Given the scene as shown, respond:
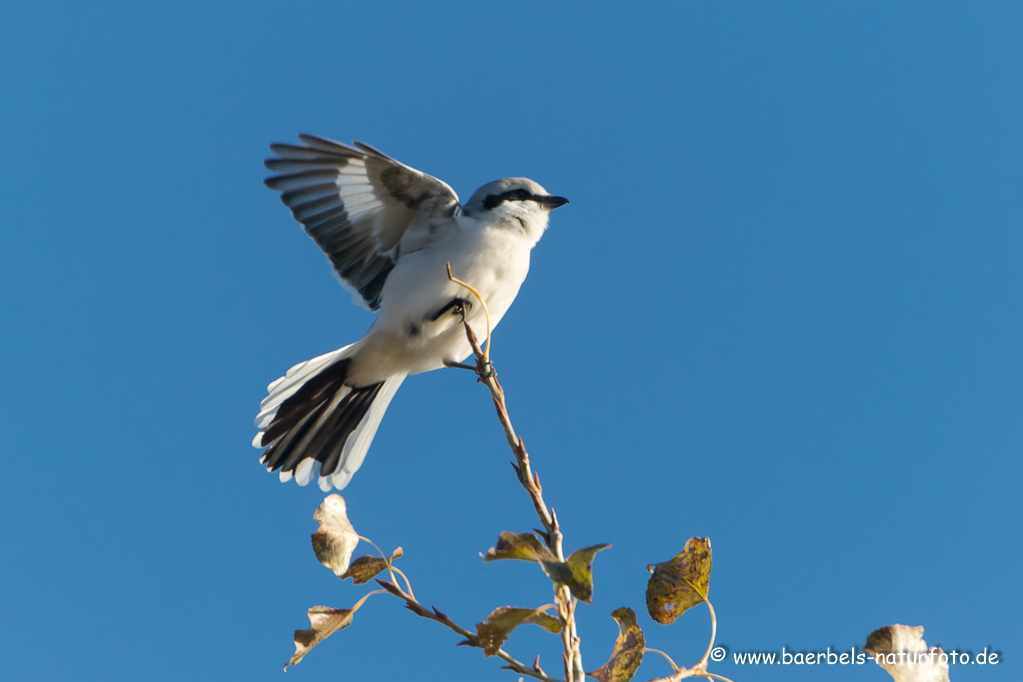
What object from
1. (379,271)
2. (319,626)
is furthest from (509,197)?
(319,626)

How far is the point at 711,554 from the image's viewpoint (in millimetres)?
1312

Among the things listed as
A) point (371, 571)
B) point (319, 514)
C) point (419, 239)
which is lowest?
point (371, 571)

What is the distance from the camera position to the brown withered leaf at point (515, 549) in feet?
3.67

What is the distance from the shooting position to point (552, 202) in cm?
424

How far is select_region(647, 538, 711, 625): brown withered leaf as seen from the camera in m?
1.30

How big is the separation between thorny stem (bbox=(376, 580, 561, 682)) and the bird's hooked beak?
10.2 feet

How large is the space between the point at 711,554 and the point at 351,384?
322 centimetres

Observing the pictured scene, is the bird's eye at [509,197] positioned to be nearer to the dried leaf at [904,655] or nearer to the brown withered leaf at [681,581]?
the brown withered leaf at [681,581]

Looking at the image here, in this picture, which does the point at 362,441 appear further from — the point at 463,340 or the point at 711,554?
the point at 711,554

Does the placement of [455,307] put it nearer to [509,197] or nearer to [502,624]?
[509,197]

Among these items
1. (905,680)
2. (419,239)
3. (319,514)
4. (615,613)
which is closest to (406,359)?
(419,239)

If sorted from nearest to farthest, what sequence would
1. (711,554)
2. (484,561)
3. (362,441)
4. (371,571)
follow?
(484,561) < (711,554) < (371,571) < (362,441)

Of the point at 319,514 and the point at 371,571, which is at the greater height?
the point at 319,514

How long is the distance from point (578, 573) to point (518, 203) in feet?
10.7
